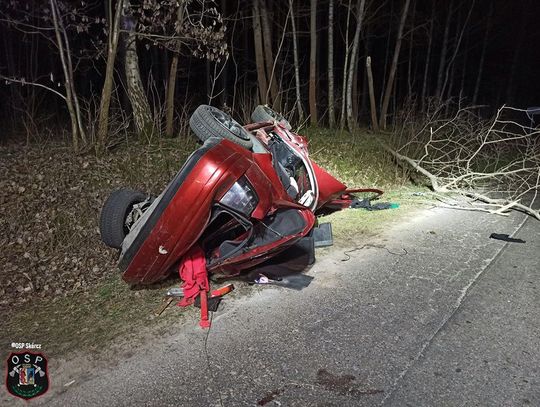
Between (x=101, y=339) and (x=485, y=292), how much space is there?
319 centimetres

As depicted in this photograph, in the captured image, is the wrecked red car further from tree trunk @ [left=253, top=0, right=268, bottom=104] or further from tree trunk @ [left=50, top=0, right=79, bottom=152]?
tree trunk @ [left=253, top=0, right=268, bottom=104]

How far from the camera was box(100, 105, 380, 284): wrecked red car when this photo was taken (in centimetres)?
324

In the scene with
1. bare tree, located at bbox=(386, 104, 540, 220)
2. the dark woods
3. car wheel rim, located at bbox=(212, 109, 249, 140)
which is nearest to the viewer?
car wheel rim, located at bbox=(212, 109, 249, 140)

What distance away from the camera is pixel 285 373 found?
8.54 feet

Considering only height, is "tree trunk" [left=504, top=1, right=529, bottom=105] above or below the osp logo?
above

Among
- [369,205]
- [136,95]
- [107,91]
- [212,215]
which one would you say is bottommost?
[369,205]

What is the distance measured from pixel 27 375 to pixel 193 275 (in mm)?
1379

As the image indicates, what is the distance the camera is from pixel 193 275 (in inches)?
142

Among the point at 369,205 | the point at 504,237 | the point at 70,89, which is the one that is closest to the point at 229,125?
the point at 70,89

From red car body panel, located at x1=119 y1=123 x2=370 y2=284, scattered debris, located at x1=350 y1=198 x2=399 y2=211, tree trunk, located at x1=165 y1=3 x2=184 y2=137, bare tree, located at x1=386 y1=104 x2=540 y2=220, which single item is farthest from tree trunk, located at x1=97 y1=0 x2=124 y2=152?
bare tree, located at x1=386 y1=104 x2=540 y2=220

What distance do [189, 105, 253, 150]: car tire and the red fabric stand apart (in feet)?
4.04

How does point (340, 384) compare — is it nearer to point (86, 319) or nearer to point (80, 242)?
point (86, 319)

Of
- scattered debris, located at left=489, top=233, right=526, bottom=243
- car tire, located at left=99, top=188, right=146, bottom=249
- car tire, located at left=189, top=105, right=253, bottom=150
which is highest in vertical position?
car tire, located at left=189, top=105, right=253, bottom=150

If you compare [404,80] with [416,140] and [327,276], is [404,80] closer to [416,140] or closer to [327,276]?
[416,140]
